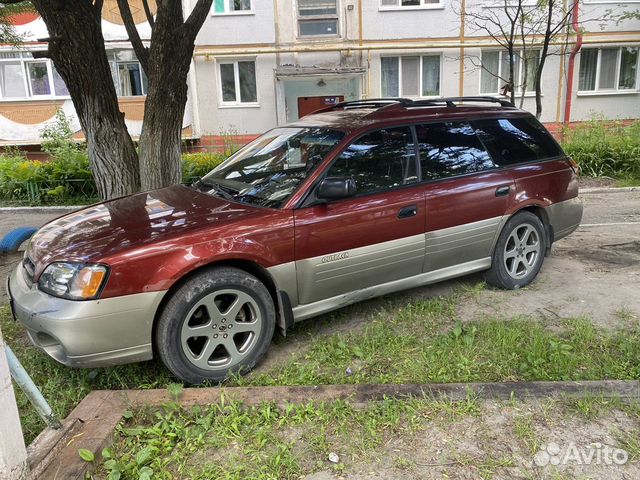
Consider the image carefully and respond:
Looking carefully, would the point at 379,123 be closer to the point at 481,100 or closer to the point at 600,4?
the point at 481,100

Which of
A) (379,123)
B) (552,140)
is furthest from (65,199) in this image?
(552,140)

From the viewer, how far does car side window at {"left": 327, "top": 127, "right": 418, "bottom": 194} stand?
3.87m

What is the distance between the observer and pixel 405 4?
16.9m

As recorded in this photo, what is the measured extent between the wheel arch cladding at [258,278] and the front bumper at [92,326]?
0.26 ft

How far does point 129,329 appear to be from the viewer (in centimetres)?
302

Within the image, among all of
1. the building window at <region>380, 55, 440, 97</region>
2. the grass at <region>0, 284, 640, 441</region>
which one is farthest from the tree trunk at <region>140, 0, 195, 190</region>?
the building window at <region>380, 55, 440, 97</region>

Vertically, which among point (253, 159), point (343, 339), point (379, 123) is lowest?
point (343, 339)

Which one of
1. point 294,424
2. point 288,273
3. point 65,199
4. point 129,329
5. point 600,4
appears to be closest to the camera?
point 294,424

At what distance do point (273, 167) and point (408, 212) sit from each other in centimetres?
114

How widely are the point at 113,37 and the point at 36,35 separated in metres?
2.57

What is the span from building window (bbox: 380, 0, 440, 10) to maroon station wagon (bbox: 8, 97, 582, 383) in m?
13.2

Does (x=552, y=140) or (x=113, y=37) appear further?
(x=113, y=37)

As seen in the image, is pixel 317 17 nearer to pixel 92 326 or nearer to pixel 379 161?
pixel 379 161

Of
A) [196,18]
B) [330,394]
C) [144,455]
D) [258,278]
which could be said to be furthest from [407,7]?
[144,455]
